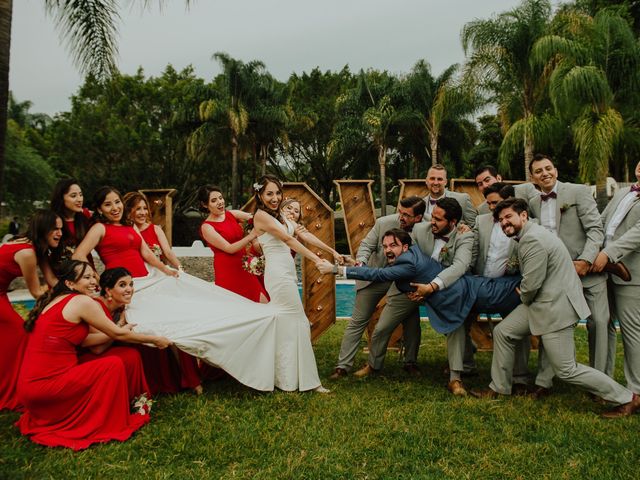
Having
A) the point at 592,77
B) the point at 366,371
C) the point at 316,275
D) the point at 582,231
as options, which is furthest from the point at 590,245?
the point at 592,77

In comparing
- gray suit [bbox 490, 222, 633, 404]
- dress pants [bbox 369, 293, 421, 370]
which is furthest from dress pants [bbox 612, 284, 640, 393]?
Answer: dress pants [bbox 369, 293, 421, 370]

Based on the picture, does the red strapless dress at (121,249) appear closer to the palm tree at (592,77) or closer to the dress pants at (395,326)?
the dress pants at (395,326)

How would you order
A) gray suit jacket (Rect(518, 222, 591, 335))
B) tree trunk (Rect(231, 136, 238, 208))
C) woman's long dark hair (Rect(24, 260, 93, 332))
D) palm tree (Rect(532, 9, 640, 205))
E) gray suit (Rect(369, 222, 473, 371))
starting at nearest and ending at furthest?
woman's long dark hair (Rect(24, 260, 93, 332)), gray suit jacket (Rect(518, 222, 591, 335)), gray suit (Rect(369, 222, 473, 371)), palm tree (Rect(532, 9, 640, 205)), tree trunk (Rect(231, 136, 238, 208))

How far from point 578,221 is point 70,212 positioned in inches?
212

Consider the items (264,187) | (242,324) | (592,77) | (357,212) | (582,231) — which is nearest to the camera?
(242,324)

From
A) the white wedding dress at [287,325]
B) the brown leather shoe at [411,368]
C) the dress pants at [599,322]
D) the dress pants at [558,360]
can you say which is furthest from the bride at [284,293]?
the dress pants at [599,322]

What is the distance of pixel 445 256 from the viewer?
19.6 feet

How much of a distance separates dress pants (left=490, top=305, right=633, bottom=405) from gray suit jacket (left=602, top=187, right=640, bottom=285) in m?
0.87

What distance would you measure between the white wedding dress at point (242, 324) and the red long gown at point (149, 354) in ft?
0.94

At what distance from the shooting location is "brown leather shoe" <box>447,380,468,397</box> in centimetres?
566

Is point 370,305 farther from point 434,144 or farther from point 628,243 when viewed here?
point 434,144

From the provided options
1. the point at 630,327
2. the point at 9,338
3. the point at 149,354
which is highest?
the point at 9,338

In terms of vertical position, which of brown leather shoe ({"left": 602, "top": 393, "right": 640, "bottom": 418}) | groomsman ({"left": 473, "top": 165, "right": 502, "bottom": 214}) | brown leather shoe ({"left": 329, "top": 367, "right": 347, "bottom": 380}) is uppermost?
groomsman ({"left": 473, "top": 165, "right": 502, "bottom": 214})

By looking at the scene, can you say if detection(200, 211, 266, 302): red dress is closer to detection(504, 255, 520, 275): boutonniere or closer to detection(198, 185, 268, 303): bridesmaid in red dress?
detection(198, 185, 268, 303): bridesmaid in red dress
